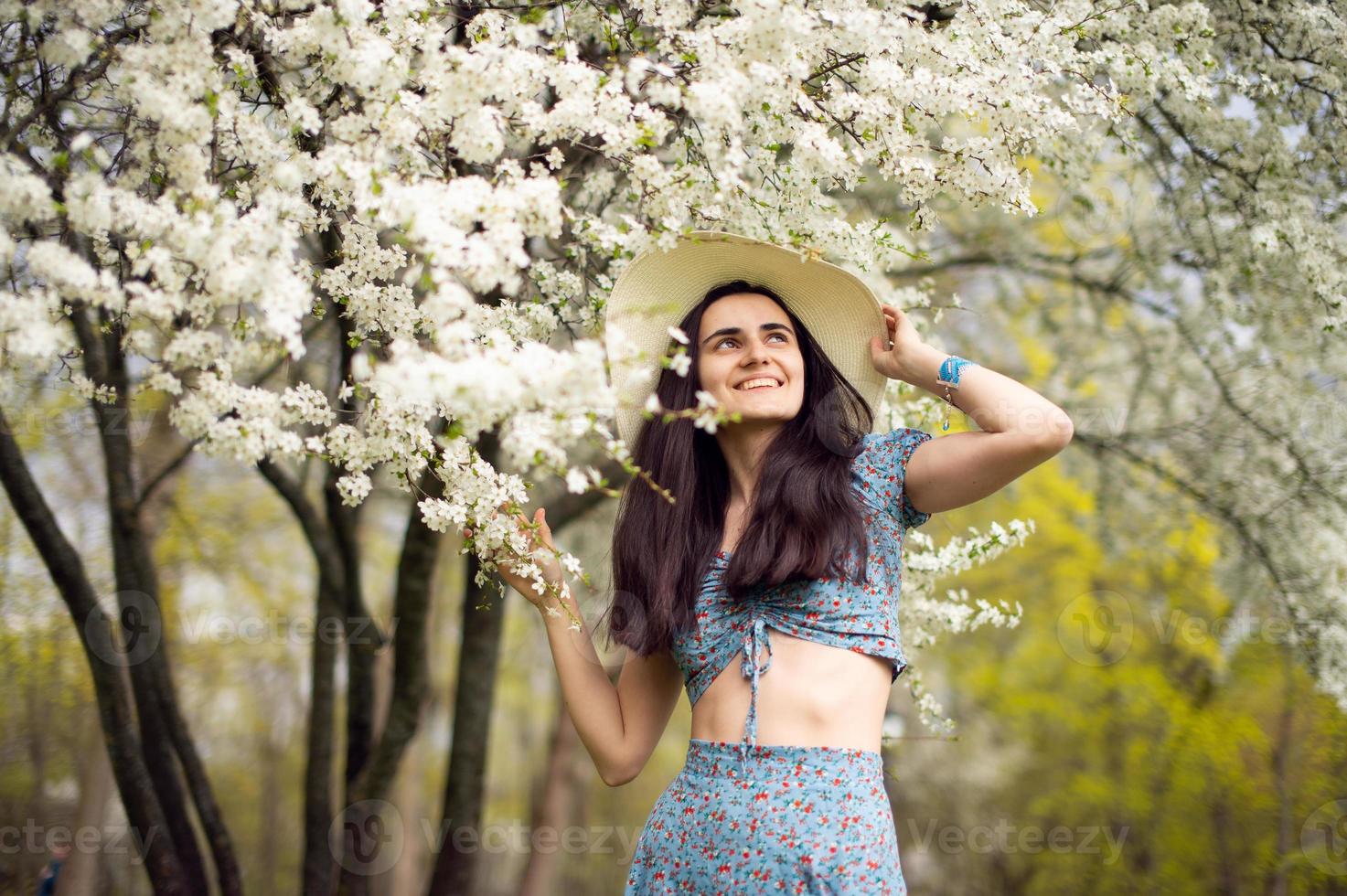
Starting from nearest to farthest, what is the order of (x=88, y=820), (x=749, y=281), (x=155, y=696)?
1. (x=749, y=281)
2. (x=155, y=696)
3. (x=88, y=820)

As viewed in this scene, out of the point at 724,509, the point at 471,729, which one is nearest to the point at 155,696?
the point at 471,729

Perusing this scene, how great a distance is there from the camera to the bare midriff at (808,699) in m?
2.26

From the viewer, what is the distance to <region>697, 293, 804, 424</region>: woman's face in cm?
256

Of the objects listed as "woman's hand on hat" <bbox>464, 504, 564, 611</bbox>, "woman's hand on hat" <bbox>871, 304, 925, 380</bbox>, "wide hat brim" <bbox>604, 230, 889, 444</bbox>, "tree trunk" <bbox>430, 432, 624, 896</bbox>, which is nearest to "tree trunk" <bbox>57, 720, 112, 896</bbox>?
"tree trunk" <bbox>430, 432, 624, 896</bbox>

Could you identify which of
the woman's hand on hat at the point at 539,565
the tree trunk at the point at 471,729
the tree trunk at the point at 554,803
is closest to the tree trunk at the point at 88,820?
the tree trunk at the point at 471,729

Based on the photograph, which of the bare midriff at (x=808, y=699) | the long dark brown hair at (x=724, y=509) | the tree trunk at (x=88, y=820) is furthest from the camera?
the tree trunk at (x=88, y=820)

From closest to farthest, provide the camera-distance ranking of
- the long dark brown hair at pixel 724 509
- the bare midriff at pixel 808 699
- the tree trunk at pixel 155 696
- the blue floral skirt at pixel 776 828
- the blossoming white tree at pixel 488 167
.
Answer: the blossoming white tree at pixel 488 167, the blue floral skirt at pixel 776 828, the bare midriff at pixel 808 699, the long dark brown hair at pixel 724 509, the tree trunk at pixel 155 696

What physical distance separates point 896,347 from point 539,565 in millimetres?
965

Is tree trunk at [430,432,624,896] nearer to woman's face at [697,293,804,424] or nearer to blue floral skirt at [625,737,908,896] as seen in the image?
woman's face at [697,293,804,424]

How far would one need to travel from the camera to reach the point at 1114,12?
3.16m

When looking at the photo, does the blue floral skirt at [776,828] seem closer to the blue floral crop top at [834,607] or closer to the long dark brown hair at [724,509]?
the blue floral crop top at [834,607]

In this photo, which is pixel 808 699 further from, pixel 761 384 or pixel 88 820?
pixel 88 820

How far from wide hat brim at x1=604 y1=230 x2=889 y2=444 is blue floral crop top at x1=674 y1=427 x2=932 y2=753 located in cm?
31

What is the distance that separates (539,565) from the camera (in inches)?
99.6
